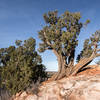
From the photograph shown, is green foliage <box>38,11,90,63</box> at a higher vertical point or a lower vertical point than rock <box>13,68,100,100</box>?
higher

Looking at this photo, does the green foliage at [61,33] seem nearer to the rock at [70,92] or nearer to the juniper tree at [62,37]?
the juniper tree at [62,37]

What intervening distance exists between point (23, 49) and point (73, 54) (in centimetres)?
614

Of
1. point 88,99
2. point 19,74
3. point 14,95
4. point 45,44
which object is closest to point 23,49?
point 19,74

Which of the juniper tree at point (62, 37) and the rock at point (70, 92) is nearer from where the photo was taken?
the rock at point (70, 92)

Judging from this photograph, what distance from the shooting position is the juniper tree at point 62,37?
13375 millimetres

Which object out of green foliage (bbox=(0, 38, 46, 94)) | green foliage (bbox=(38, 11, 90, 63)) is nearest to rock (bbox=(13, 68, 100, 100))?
green foliage (bbox=(0, 38, 46, 94))

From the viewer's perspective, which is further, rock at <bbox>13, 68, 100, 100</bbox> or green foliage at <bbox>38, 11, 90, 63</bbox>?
green foliage at <bbox>38, 11, 90, 63</bbox>

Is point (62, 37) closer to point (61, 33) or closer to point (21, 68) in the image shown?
point (61, 33)

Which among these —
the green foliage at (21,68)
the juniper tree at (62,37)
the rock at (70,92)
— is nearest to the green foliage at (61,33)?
the juniper tree at (62,37)

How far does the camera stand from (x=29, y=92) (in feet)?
34.4

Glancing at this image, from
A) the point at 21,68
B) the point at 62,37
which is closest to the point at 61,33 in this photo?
the point at 62,37

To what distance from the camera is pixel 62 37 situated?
1301cm

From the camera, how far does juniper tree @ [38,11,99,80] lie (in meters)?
13.4

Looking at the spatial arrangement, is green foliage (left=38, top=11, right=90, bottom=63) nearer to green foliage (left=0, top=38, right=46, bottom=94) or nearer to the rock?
green foliage (left=0, top=38, right=46, bottom=94)
